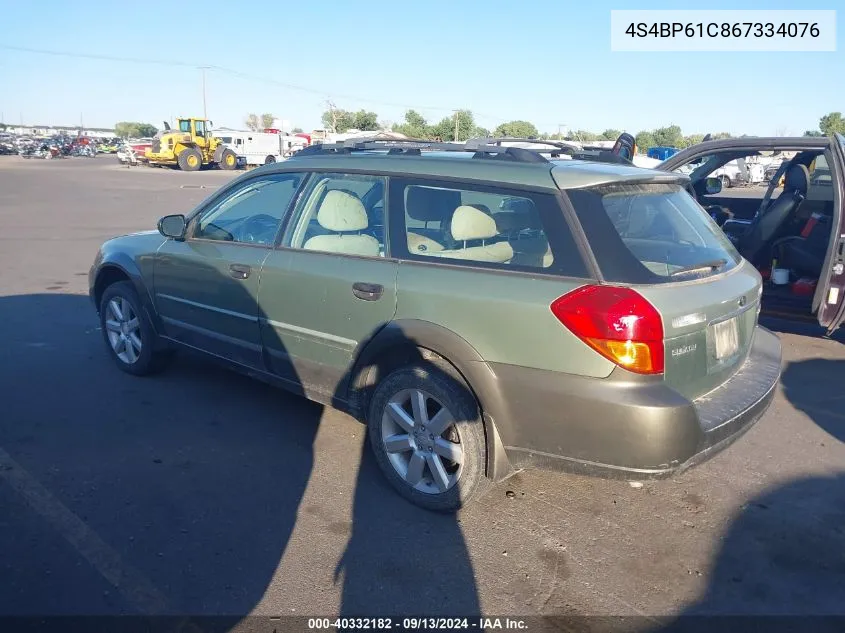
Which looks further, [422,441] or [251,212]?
[251,212]

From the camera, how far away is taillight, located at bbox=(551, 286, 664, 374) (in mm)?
2869

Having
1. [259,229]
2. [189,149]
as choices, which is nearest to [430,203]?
[259,229]

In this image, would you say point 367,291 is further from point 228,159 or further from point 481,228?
point 228,159

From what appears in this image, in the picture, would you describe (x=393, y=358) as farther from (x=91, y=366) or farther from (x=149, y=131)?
(x=149, y=131)

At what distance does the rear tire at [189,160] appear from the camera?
1569 inches

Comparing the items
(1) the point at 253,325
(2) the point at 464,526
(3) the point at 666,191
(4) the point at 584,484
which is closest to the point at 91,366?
(1) the point at 253,325

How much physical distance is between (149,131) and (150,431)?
141m

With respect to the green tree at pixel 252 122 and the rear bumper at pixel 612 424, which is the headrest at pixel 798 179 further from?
the green tree at pixel 252 122

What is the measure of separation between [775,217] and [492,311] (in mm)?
4741

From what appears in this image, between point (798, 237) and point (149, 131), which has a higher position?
point (149, 131)

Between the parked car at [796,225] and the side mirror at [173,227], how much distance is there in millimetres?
4157

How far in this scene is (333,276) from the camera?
3.77 metres

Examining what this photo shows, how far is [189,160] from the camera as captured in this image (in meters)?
39.9

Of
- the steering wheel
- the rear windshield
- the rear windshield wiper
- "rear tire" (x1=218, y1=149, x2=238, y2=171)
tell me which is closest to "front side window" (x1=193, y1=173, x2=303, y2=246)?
the steering wheel
